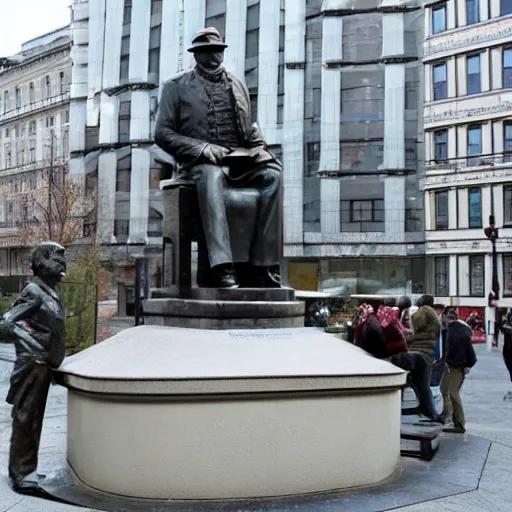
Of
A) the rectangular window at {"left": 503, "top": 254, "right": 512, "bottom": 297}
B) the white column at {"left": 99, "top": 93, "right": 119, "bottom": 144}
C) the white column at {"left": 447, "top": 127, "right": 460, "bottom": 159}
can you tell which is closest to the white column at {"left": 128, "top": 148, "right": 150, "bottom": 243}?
the white column at {"left": 99, "top": 93, "right": 119, "bottom": 144}

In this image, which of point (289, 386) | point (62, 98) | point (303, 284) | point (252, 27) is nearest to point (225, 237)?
point (289, 386)

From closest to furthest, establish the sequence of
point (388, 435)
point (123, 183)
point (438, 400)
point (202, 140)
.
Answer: point (388, 435)
point (202, 140)
point (438, 400)
point (123, 183)

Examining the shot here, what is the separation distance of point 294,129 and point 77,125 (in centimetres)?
1366

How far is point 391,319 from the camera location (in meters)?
8.12

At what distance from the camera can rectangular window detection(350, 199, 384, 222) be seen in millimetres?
35688

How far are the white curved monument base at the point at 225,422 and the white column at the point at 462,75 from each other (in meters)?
31.4

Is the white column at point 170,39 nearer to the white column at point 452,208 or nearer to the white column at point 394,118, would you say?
the white column at point 394,118

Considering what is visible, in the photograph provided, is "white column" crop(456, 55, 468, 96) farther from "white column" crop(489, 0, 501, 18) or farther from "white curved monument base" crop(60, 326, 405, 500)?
"white curved monument base" crop(60, 326, 405, 500)

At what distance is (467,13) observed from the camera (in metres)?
34.9

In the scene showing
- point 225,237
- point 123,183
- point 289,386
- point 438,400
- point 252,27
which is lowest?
point 438,400

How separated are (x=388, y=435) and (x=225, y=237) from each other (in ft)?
7.15

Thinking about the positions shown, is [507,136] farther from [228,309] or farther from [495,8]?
[228,309]

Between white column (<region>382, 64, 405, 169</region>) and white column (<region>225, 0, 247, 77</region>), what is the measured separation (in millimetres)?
7075

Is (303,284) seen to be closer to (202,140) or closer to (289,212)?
(289,212)
